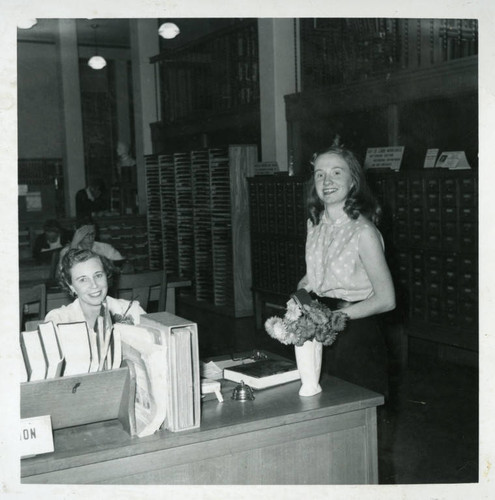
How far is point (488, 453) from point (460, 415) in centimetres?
187

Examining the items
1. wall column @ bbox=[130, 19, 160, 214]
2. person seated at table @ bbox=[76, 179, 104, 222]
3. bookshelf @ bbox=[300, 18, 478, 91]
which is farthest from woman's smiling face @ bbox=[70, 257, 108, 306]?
person seated at table @ bbox=[76, 179, 104, 222]

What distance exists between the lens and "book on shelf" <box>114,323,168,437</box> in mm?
1695

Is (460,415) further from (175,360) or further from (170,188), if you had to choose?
(170,188)

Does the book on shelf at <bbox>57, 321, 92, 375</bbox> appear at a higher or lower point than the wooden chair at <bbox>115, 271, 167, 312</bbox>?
higher

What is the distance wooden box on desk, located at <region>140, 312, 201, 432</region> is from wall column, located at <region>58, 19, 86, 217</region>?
9.61 metres

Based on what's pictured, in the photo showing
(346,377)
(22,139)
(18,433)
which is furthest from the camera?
(22,139)

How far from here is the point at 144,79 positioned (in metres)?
9.19

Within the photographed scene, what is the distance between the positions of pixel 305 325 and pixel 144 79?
7936mm

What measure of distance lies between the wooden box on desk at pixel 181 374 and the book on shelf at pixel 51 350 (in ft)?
0.86

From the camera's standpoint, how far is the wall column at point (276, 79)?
635cm

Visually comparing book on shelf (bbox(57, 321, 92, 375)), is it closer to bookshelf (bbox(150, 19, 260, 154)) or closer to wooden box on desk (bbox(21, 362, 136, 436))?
wooden box on desk (bbox(21, 362, 136, 436))

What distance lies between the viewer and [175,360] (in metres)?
1.69

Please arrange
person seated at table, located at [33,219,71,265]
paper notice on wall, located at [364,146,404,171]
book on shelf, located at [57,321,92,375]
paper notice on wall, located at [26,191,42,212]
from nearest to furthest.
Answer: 1. book on shelf, located at [57,321,92,375]
2. paper notice on wall, located at [364,146,404,171]
3. person seated at table, located at [33,219,71,265]
4. paper notice on wall, located at [26,191,42,212]

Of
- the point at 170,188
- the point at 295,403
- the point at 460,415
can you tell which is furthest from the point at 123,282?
the point at 170,188
